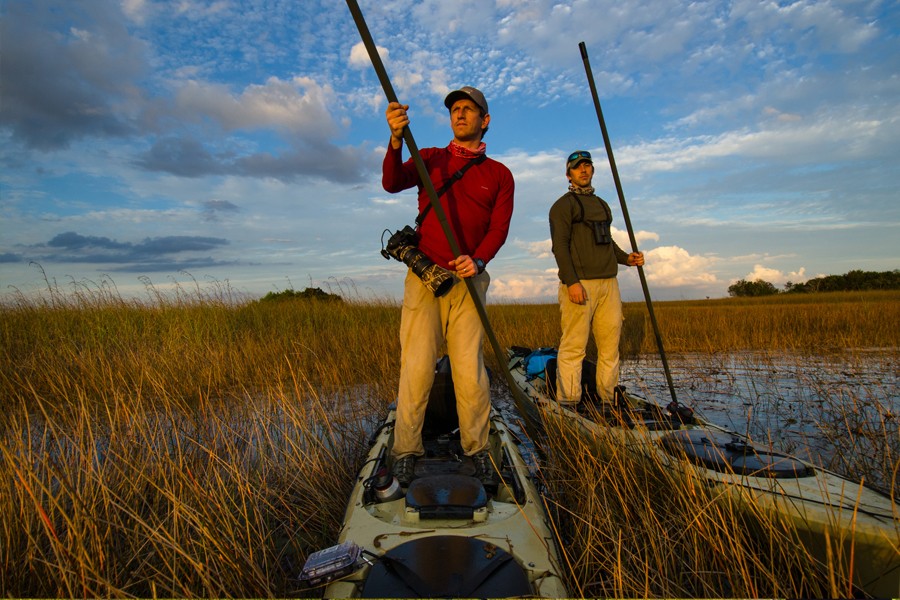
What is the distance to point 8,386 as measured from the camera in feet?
19.0

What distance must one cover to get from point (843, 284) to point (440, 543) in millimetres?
37360

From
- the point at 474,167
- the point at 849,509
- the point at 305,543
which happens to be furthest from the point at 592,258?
the point at 305,543

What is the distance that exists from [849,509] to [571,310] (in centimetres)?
293

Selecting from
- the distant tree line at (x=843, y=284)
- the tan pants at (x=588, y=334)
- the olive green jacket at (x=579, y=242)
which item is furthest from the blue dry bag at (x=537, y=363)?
the distant tree line at (x=843, y=284)

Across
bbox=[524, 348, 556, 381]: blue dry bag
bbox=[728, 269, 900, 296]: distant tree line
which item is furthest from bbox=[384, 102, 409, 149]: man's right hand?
bbox=[728, 269, 900, 296]: distant tree line

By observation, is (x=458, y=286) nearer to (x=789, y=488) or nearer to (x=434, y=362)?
(x=434, y=362)

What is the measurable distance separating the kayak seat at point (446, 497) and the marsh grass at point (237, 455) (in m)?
0.45

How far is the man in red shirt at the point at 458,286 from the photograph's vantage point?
10.8 feet

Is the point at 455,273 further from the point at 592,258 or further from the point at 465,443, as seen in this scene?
the point at 592,258

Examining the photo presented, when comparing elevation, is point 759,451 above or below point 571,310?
below

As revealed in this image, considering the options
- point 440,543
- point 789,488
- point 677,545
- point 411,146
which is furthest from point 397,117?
point 789,488

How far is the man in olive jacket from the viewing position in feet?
16.3

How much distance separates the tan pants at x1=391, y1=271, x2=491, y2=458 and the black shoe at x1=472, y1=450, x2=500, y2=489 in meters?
0.08

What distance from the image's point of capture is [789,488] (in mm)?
2609
